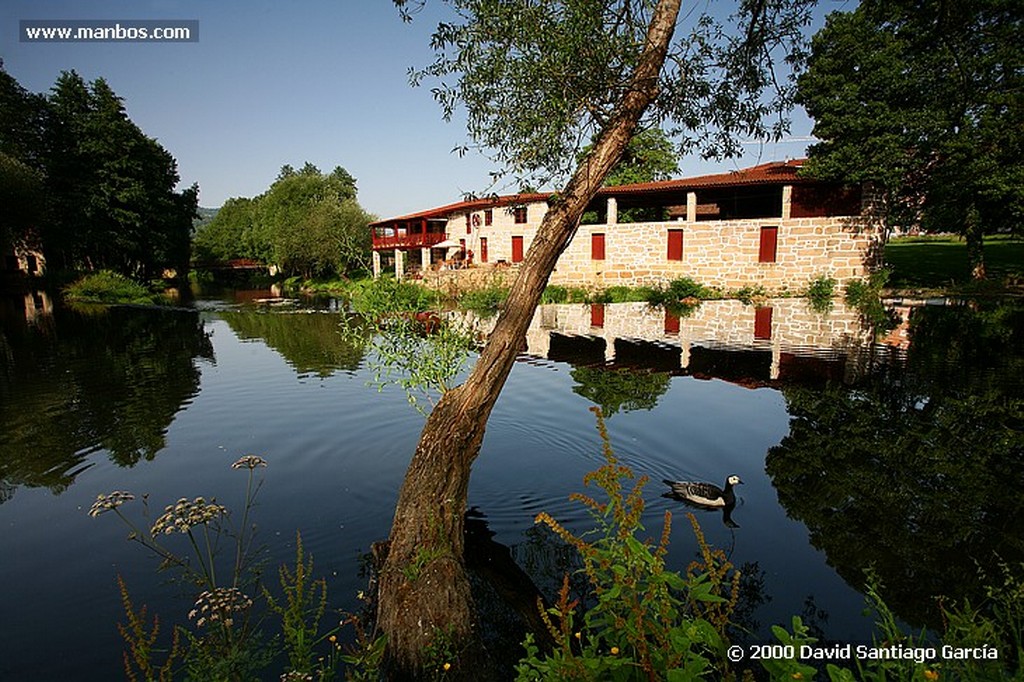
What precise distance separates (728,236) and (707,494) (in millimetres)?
26493

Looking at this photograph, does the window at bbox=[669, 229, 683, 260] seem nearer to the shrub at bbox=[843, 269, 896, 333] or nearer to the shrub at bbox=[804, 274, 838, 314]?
the shrub at bbox=[804, 274, 838, 314]

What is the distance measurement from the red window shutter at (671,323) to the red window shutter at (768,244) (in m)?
8.52

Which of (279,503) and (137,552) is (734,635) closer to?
(279,503)

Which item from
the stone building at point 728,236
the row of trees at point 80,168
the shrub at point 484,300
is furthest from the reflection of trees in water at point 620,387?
the row of trees at point 80,168

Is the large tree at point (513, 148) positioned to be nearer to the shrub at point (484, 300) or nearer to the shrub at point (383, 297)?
the shrub at point (383, 297)

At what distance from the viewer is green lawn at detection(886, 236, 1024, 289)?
30.4 meters

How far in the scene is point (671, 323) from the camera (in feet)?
72.7

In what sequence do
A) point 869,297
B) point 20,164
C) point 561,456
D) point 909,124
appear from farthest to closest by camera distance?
1. point 20,164
2. point 869,297
3. point 909,124
4. point 561,456

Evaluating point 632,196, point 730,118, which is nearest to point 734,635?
point 730,118

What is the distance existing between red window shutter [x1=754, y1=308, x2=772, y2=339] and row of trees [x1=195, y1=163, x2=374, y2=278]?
22.5 m

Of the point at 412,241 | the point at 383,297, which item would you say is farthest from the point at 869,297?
the point at 412,241

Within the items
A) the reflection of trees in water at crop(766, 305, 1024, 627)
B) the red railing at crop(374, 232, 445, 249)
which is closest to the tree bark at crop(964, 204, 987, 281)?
the reflection of trees in water at crop(766, 305, 1024, 627)

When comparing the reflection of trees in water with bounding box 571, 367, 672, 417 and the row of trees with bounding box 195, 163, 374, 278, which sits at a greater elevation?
the row of trees with bounding box 195, 163, 374, 278

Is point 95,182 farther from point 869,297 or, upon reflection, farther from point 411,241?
point 869,297
